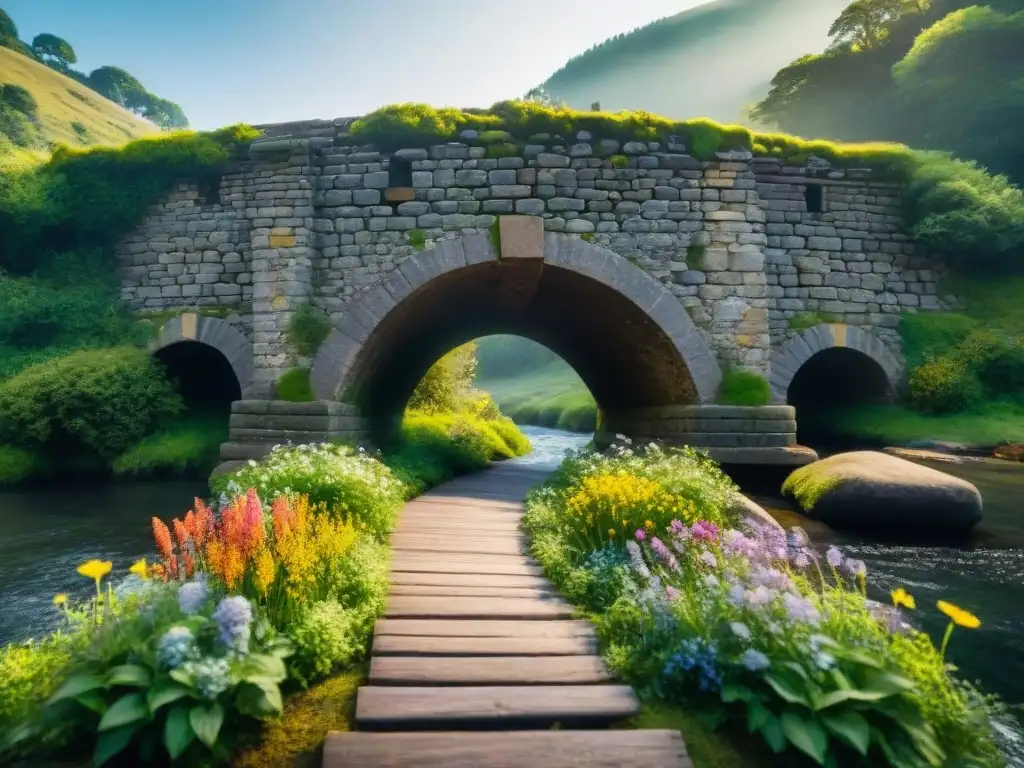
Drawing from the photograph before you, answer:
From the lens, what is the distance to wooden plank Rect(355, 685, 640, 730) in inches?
122

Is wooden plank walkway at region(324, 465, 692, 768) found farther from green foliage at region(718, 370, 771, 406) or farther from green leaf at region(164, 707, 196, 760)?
green foliage at region(718, 370, 771, 406)

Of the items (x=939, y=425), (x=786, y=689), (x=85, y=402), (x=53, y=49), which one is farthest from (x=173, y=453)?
(x=53, y=49)

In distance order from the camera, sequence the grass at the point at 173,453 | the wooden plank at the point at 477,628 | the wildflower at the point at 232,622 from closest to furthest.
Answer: the wildflower at the point at 232,622
the wooden plank at the point at 477,628
the grass at the point at 173,453

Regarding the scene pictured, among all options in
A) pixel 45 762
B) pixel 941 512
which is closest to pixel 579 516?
pixel 45 762

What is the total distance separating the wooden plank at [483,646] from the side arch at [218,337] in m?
7.88

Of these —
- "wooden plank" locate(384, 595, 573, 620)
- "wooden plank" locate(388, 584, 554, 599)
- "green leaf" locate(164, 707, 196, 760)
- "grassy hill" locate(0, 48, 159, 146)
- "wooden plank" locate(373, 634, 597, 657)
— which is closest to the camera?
"green leaf" locate(164, 707, 196, 760)

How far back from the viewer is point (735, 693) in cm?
301

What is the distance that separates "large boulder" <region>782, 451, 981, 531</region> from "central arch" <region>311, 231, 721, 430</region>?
2.30 m

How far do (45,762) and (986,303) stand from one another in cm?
1734

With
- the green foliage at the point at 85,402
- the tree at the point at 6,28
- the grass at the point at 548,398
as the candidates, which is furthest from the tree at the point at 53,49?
the green foliage at the point at 85,402

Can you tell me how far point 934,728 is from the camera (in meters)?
2.95

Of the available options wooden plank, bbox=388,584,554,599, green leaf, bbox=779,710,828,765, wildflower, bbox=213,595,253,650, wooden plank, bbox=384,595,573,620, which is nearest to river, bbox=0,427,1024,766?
green leaf, bbox=779,710,828,765

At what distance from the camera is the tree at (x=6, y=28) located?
51594mm

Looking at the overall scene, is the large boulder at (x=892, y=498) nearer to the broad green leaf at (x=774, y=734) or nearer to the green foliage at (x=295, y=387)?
the broad green leaf at (x=774, y=734)
